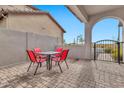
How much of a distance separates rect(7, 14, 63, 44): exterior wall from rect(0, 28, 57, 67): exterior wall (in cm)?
251

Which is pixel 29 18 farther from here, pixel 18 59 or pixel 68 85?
pixel 68 85

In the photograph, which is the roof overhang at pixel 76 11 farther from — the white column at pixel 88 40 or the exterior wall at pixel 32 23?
the exterior wall at pixel 32 23

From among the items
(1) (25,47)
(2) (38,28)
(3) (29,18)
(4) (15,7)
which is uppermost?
(4) (15,7)

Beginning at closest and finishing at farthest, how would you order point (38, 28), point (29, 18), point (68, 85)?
point (68, 85) < point (29, 18) < point (38, 28)

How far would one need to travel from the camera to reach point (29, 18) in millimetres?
9203

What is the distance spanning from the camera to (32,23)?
942 cm

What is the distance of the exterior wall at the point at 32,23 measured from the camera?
26.5 ft

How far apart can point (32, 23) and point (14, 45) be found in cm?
466

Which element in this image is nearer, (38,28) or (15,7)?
(38,28)

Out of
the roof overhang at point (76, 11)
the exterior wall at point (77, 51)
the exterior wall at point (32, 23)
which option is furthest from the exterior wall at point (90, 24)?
the exterior wall at point (32, 23)

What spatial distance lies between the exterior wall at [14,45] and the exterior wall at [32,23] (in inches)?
98.7

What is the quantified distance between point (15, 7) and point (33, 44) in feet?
21.2

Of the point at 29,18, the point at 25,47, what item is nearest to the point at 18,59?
the point at 25,47
